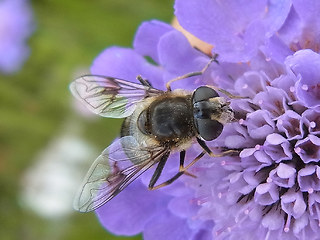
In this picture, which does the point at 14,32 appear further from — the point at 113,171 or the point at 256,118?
the point at 256,118

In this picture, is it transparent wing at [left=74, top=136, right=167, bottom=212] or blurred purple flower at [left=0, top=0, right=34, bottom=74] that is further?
blurred purple flower at [left=0, top=0, right=34, bottom=74]

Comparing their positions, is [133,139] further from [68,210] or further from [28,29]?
[28,29]

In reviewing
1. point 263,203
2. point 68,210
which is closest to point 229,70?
point 263,203

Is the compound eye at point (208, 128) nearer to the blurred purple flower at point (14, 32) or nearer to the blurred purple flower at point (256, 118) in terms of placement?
the blurred purple flower at point (256, 118)

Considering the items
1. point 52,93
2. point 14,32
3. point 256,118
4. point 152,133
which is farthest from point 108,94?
point 14,32

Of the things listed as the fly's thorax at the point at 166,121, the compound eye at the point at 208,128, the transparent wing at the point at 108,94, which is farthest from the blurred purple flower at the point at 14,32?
the compound eye at the point at 208,128

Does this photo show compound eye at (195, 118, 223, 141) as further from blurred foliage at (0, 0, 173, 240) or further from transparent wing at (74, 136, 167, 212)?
blurred foliage at (0, 0, 173, 240)

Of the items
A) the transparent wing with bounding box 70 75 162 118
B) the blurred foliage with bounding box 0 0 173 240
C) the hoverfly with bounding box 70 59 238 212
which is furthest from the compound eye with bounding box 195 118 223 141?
the blurred foliage with bounding box 0 0 173 240
